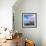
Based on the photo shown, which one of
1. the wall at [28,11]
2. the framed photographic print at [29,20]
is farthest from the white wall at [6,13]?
the framed photographic print at [29,20]

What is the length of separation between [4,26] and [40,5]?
2252mm

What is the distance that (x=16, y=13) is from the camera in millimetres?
5914

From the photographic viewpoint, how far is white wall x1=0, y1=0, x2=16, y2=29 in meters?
4.63

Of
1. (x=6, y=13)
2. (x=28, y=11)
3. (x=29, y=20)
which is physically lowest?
(x=29, y=20)

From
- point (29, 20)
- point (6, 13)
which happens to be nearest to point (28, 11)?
point (29, 20)

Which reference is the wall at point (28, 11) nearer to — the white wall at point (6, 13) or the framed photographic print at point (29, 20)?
the framed photographic print at point (29, 20)

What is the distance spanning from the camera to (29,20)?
592 centimetres

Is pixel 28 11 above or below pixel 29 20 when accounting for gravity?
above

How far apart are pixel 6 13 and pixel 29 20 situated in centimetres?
157

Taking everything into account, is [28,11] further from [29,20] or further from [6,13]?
[6,13]

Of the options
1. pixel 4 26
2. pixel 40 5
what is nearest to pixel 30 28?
pixel 40 5

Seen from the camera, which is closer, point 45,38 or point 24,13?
point 45,38

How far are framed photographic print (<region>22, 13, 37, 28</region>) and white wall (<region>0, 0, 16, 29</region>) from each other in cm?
134

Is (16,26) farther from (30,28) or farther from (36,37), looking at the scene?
(36,37)
